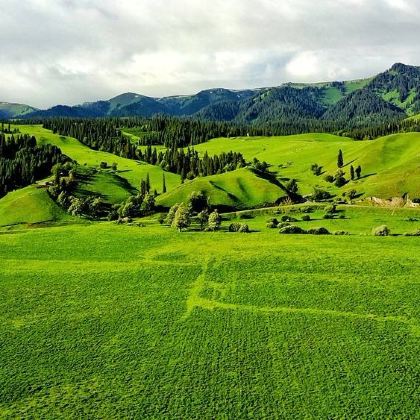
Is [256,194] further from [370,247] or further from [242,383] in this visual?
[242,383]

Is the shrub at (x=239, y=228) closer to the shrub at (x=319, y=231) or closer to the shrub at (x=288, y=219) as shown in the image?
the shrub at (x=319, y=231)

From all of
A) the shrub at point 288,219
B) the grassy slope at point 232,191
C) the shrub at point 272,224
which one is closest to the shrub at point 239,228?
the shrub at point 272,224

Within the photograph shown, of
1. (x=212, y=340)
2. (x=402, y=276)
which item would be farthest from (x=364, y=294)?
(x=212, y=340)

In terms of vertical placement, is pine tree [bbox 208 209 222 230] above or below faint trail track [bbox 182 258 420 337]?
above

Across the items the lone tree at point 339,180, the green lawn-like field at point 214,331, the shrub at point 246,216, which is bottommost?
the green lawn-like field at point 214,331

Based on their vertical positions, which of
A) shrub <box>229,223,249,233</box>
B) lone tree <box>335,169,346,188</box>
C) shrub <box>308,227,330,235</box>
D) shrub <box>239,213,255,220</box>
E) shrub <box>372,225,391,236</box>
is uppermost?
lone tree <box>335,169,346,188</box>

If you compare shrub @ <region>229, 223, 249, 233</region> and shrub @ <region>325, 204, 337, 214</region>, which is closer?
shrub @ <region>229, 223, 249, 233</region>

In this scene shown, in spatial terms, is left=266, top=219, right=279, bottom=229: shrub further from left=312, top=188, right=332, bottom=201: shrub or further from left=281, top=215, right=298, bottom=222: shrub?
left=312, top=188, right=332, bottom=201: shrub

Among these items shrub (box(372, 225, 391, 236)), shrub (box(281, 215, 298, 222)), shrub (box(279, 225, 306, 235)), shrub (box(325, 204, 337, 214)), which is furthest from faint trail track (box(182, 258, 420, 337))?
shrub (box(325, 204, 337, 214))
